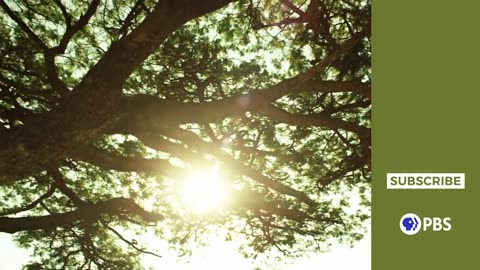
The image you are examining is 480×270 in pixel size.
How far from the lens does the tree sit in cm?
450

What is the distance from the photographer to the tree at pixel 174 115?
14.8ft

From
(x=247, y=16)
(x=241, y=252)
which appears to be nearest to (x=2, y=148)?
(x=247, y=16)

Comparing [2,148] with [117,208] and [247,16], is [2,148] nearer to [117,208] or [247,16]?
[117,208]

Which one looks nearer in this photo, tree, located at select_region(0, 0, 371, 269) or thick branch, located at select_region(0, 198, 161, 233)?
tree, located at select_region(0, 0, 371, 269)

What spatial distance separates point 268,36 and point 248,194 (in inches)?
148
